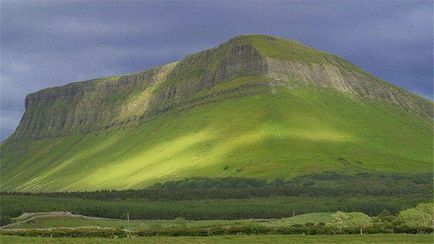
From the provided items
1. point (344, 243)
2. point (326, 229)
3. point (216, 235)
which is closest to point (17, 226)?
point (216, 235)

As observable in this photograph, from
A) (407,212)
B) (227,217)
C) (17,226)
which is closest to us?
(407,212)

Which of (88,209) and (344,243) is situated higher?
(88,209)

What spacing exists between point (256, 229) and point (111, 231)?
859 inches

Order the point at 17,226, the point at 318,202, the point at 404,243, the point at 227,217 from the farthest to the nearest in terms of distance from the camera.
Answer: the point at 318,202, the point at 227,217, the point at 17,226, the point at 404,243

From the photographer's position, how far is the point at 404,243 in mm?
70312

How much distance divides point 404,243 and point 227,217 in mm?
109220

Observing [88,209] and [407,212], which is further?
[88,209]

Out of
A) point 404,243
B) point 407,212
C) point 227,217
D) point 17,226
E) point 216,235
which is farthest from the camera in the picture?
point 227,217

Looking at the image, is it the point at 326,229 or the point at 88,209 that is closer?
the point at 326,229

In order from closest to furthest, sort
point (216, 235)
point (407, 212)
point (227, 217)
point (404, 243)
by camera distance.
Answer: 1. point (404, 243)
2. point (216, 235)
3. point (407, 212)
4. point (227, 217)

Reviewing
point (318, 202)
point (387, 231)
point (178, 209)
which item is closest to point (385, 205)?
point (318, 202)

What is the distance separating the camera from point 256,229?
9662 centimetres

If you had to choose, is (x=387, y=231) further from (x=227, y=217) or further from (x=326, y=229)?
(x=227, y=217)

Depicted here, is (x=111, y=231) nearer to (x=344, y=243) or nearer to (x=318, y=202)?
(x=344, y=243)
